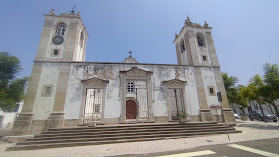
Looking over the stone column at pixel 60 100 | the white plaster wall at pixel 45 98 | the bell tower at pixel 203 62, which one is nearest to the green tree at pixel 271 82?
the bell tower at pixel 203 62

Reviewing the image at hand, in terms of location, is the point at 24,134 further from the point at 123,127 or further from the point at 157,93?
the point at 157,93

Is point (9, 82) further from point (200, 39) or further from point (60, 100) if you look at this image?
point (200, 39)

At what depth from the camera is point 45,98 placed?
10742 millimetres

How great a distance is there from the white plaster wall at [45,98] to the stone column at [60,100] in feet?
1.12

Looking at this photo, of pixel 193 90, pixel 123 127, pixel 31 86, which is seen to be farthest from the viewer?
pixel 193 90

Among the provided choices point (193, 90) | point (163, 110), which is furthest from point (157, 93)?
point (193, 90)

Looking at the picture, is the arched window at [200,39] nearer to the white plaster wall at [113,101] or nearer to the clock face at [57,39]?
the white plaster wall at [113,101]

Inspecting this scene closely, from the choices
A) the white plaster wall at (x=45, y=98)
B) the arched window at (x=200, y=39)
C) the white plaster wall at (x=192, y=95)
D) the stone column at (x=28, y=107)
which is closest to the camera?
the stone column at (x=28, y=107)

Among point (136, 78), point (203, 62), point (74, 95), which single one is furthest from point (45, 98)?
point (203, 62)

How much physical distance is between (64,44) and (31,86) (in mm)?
4800

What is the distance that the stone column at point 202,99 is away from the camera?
38.8 ft

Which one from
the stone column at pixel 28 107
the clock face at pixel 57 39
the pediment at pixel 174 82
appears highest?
the clock face at pixel 57 39

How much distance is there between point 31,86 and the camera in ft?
35.7

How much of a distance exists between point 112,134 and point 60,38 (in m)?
10.9
